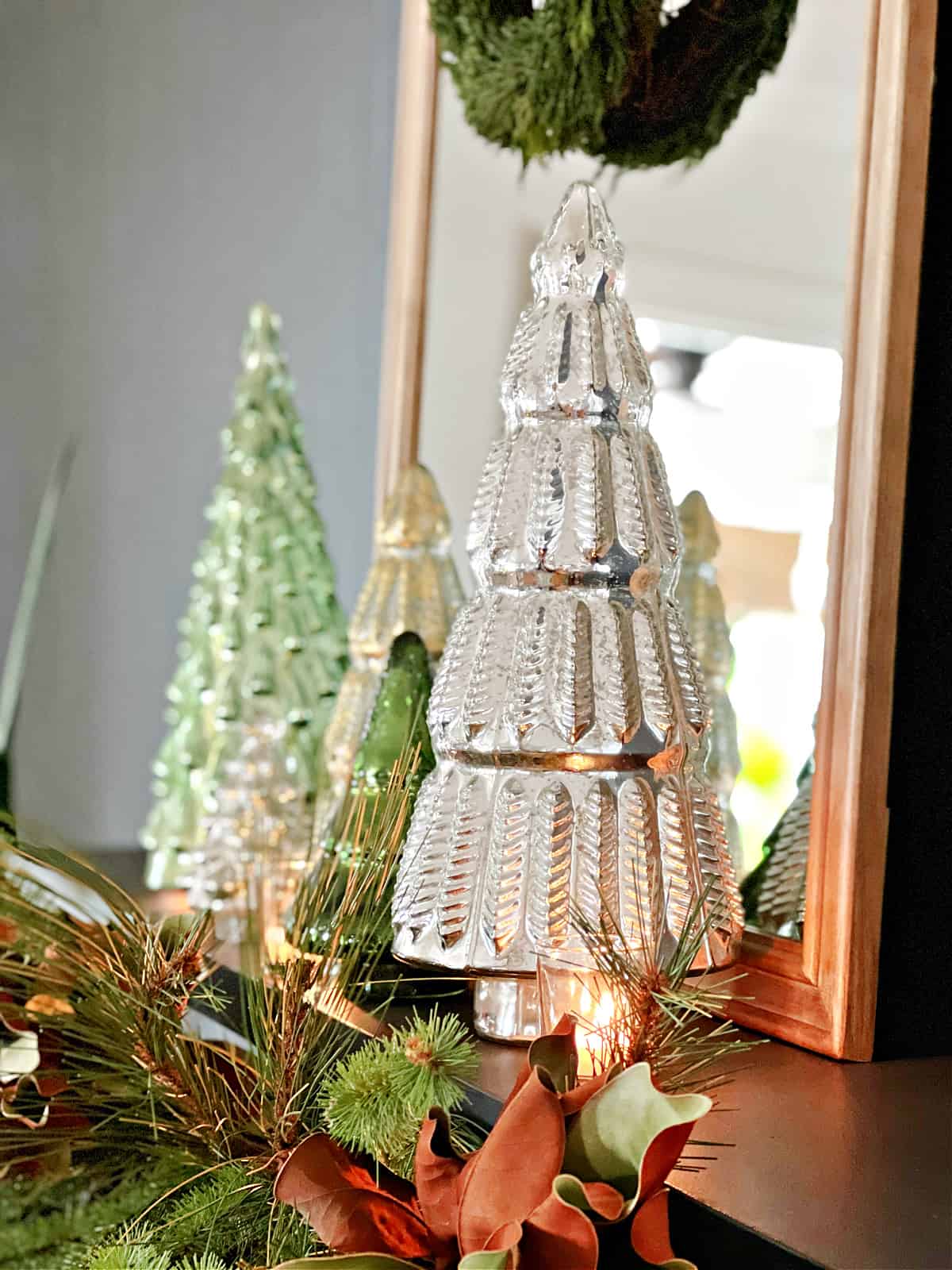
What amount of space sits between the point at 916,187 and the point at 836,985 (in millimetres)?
346

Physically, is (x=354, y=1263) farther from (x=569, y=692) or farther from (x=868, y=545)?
(x=868, y=545)

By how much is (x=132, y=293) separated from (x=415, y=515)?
0.66m

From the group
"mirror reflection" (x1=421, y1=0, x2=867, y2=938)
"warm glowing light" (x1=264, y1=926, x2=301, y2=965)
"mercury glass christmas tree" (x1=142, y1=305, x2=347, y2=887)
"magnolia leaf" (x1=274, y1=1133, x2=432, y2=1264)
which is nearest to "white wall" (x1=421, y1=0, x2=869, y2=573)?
"mirror reflection" (x1=421, y1=0, x2=867, y2=938)

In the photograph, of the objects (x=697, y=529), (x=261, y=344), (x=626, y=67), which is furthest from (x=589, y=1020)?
(x=261, y=344)

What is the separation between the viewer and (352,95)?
1265mm

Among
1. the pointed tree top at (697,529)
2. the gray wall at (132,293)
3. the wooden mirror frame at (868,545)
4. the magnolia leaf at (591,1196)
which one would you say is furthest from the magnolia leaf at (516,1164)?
the gray wall at (132,293)

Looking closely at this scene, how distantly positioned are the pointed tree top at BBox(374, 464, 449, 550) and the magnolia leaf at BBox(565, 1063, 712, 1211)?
0.46m

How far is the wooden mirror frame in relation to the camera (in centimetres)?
56

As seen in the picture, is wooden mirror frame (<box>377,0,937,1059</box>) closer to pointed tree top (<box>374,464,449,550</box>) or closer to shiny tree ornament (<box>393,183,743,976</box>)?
shiny tree ornament (<box>393,183,743,976</box>)

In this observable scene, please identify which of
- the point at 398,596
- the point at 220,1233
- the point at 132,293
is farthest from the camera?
the point at 132,293

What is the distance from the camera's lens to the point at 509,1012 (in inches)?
22.0

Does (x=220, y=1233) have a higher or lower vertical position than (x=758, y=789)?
lower

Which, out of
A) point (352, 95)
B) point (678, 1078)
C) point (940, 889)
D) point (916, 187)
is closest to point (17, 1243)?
point (678, 1078)

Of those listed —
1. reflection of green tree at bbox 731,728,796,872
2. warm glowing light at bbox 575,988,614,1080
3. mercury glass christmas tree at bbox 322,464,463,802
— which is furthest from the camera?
mercury glass christmas tree at bbox 322,464,463,802
